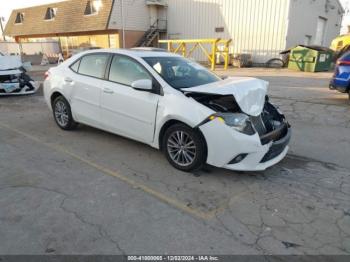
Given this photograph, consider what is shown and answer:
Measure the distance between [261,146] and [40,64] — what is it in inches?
923

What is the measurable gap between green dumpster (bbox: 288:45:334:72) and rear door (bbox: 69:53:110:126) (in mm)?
15779

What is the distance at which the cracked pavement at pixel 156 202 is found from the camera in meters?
2.68

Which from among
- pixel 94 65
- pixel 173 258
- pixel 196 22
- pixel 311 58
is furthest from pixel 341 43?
pixel 173 258

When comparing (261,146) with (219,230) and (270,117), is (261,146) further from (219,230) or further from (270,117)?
(219,230)

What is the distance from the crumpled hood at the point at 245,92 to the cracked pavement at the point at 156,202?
3.09 ft

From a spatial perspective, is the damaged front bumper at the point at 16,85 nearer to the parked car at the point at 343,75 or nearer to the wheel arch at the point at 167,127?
the wheel arch at the point at 167,127

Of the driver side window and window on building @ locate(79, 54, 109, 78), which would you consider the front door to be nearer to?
the driver side window

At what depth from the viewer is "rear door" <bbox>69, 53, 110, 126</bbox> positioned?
498 cm

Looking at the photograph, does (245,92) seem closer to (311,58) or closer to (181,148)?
(181,148)

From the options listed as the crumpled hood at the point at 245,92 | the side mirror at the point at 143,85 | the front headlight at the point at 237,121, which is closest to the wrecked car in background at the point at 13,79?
the side mirror at the point at 143,85

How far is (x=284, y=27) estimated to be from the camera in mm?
19891

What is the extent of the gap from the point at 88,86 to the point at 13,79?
233 inches

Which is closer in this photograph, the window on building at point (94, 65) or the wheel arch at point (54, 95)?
the window on building at point (94, 65)

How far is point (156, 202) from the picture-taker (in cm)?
335
